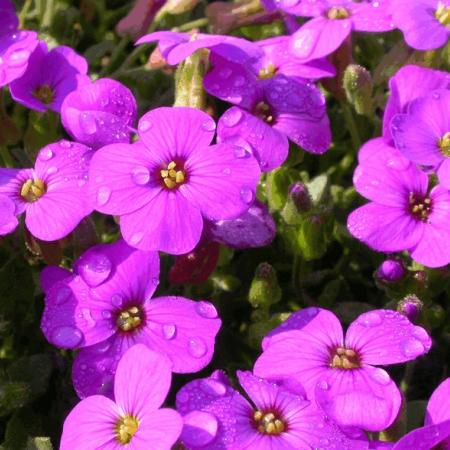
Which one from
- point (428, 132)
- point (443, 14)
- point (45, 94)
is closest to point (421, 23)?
point (443, 14)

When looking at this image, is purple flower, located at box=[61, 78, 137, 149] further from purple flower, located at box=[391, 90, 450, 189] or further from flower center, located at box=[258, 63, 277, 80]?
purple flower, located at box=[391, 90, 450, 189]

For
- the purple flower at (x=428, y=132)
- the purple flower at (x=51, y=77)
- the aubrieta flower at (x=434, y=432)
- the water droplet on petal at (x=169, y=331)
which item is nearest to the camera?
the aubrieta flower at (x=434, y=432)

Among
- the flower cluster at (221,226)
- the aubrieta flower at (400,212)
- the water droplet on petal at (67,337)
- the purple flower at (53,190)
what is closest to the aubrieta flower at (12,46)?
the flower cluster at (221,226)

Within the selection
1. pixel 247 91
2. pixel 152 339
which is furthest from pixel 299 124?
pixel 152 339

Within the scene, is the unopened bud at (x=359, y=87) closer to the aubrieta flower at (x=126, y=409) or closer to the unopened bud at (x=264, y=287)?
the unopened bud at (x=264, y=287)

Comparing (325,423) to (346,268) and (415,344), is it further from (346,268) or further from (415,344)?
(346,268)

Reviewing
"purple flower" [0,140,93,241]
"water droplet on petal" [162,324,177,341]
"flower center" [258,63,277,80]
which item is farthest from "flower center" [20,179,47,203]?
"flower center" [258,63,277,80]
